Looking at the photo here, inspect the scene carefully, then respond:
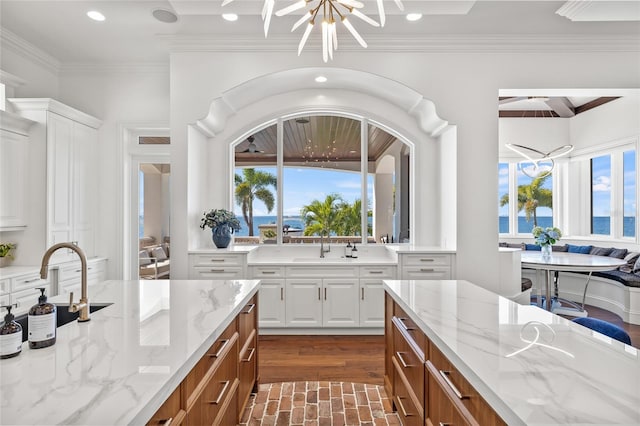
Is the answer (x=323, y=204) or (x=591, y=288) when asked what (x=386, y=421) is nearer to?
(x=323, y=204)

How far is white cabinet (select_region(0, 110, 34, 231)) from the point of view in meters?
3.54

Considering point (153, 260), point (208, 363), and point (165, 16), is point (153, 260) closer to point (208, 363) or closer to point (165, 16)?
point (165, 16)

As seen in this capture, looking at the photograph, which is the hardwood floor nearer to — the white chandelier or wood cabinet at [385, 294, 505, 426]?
wood cabinet at [385, 294, 505, 426]

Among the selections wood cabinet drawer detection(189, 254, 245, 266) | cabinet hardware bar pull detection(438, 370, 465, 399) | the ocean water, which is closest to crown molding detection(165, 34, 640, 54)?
Answer: wood cabinet drawer detection(189, 254, 245, 266)

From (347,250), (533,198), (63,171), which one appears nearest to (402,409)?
(347,250)

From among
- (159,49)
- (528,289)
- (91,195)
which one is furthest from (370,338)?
(159,49)

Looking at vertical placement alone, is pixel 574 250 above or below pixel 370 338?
above

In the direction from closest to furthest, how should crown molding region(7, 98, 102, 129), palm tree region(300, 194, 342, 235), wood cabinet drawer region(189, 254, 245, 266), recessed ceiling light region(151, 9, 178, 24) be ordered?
recessed ceiling light region(151, 9, 178, 24)
crown molding region(7, 98, 102, 129)
wood cabinet drawer region(189, 254, 245, 266)
palm tree region(300, 194, 342, 235)

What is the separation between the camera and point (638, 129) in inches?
206

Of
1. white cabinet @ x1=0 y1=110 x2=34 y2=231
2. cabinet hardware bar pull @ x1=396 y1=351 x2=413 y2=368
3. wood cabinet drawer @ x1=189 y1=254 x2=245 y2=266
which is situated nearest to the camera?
cabinet hardware bar pull @ x1=396 y1=351 x2=413 y2=368

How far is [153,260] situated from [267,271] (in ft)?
6.01

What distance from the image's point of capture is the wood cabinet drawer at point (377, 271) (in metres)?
3.99

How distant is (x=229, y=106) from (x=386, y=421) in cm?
357

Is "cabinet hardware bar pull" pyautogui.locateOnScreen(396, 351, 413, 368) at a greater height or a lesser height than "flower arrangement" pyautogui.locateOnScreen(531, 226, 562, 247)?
lesser
